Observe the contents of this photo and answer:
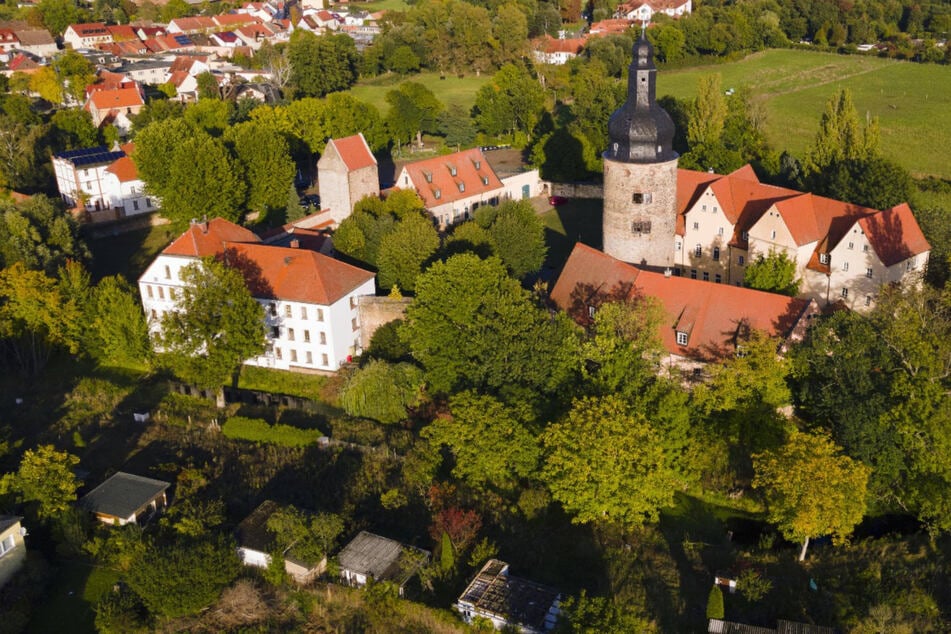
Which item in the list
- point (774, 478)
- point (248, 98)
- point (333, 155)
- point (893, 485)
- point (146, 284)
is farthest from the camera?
point (248, 98)

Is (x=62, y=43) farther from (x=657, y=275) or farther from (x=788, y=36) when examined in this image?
(x=657, y=275)

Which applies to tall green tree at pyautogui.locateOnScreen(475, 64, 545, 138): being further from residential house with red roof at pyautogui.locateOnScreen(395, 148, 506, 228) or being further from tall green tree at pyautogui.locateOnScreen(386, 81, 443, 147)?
residential house with red roof at pyautogui.locateOnScreen(395, 148, 506, 228)

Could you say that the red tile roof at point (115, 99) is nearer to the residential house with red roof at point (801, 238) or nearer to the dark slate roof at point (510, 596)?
the residential house with red roof at point (801, 238)

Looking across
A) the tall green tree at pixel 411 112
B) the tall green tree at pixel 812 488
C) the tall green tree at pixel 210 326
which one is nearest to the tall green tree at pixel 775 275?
the tall green tree at pixel 812 488

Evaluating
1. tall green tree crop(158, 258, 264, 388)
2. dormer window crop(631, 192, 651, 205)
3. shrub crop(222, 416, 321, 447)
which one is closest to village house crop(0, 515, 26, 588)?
shrub crop(222, 416, 321, 447)

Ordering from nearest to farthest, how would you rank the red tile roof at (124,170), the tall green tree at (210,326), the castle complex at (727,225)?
the tall green tree at (210,326), the castle complex at (727,225), the red tile roof at (124,170)

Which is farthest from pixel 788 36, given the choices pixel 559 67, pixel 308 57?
pixel 308 57
